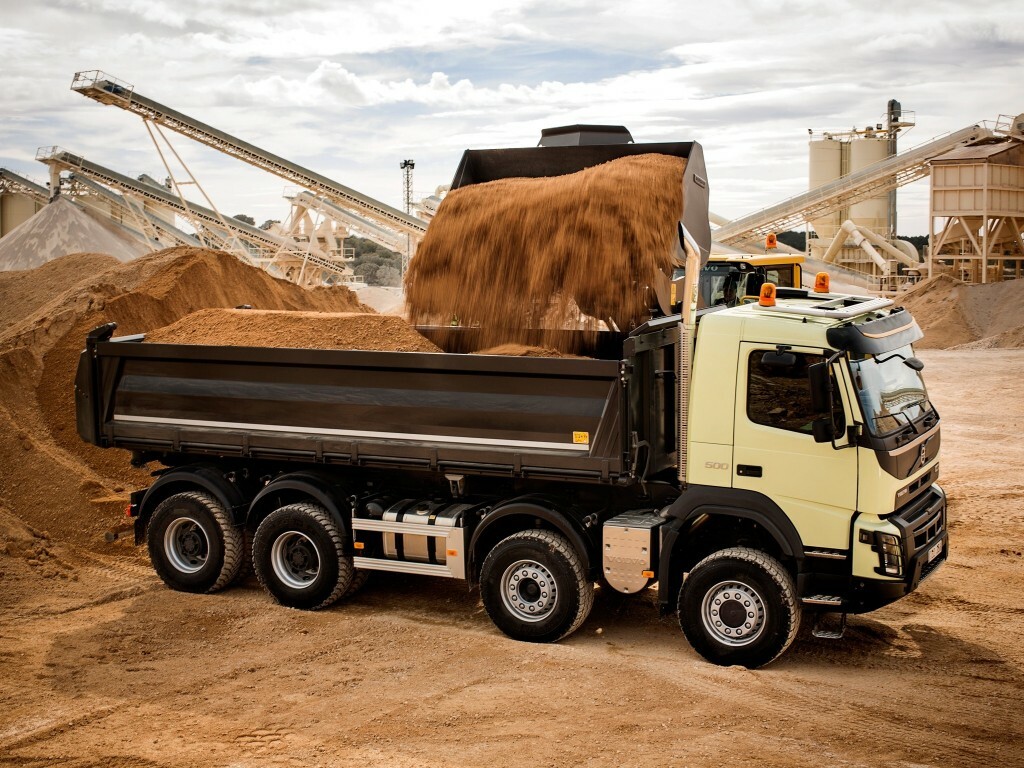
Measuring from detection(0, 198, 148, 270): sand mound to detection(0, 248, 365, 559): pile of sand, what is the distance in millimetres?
15350

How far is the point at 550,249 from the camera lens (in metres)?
9.16

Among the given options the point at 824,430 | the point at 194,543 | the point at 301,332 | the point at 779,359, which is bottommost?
the point at 194,543

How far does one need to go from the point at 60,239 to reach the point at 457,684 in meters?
33.0

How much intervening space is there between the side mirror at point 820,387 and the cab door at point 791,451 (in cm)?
12

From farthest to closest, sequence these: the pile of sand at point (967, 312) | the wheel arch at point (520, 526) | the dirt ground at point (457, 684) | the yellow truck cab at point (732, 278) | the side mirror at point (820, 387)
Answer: the pile of sand at point (967, 312) < the yellow truck cab at point (732, 278) < the wheel arch at point (520, 526) < the side mirror at point (820, 387) < the dirt ground at point (457, 684)

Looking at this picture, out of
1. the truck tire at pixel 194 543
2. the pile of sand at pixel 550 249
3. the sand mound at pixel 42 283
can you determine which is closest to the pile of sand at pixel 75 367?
the sand mound at pixel 42 283

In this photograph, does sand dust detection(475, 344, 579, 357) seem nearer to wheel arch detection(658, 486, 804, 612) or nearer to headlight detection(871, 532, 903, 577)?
wheel arch detection(658, 486, 804, 612)

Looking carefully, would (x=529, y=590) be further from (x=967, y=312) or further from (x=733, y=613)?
(x=967, y=312)

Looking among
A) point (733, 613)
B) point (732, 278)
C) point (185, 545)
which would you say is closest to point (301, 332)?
point (185, 545)

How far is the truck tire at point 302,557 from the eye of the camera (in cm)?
891

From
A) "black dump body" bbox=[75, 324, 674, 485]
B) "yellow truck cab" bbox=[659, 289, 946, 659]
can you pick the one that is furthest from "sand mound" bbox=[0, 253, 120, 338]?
"yellow truck cab" bbox=[659, 289, 946, 659]

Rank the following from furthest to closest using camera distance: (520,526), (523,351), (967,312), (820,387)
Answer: (967,312), (523,351), (520,526), (820,387)

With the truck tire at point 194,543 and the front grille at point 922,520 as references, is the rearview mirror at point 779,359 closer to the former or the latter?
the front grille at point 922,520

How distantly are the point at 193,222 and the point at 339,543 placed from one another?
30707 millimetres
